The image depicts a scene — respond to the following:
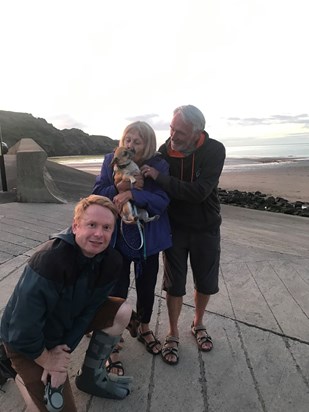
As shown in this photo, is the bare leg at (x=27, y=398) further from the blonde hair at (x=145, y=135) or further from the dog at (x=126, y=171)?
the blonde hair at (x=145, y=135)

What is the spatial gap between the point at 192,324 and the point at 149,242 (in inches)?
44.5

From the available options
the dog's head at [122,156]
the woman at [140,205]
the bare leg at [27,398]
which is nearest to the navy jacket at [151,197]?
the woman at [140,205]

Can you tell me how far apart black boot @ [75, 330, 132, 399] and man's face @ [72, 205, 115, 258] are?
0.66m

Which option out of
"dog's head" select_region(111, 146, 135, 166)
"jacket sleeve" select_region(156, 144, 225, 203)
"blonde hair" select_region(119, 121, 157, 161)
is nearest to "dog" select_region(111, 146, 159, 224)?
"dog's head" select_region(111, 146, 135, 166)

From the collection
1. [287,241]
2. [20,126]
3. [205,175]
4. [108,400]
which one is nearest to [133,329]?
[108,400]

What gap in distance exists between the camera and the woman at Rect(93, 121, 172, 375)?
2.65m

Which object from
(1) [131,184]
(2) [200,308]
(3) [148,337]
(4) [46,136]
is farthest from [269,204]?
(4) [46,136]

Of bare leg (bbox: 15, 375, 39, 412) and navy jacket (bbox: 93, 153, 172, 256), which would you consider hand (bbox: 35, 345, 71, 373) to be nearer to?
bare leg (bbox: 15, 375, 39, 412)

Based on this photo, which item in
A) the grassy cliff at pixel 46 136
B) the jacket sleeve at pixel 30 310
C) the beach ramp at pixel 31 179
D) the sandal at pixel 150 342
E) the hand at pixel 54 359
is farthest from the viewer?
the grassy cliff at pixel 46 136

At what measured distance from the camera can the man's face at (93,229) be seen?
7.00 ft

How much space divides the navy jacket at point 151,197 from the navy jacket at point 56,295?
472mm

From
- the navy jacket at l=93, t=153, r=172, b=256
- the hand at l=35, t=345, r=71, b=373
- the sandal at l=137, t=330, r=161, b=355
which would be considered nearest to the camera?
the hand at l=35, t=345, r=71, b=373

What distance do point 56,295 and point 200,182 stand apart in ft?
4.33

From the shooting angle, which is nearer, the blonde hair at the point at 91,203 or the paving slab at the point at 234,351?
the blonde hair at the point at 91,203
